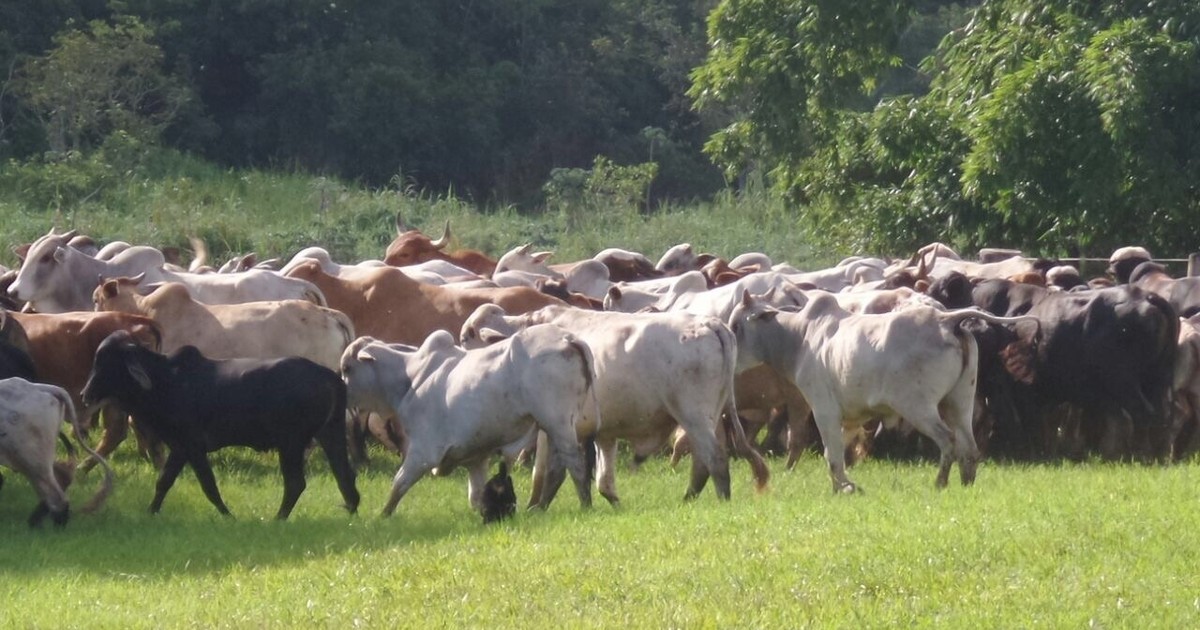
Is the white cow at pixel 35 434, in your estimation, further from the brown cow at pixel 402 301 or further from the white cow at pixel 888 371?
the white cow at pixel 888 371

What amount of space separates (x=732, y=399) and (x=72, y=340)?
4.81 m

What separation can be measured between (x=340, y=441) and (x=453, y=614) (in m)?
3.93

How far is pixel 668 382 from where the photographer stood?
37.4 ft

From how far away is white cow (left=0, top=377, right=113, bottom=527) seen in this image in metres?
10.7

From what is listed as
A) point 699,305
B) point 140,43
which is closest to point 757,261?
point 699,305

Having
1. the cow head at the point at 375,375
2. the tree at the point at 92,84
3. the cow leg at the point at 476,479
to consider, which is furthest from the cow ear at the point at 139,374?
the tree at the point at 92,84

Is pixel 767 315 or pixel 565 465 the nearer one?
pixel 565 465

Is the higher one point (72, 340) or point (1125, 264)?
point (72, 340)

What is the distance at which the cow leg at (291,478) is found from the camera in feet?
37.4

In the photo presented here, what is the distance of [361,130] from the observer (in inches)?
1571

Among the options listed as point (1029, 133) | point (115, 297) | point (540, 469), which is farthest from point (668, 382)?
point (1029, 133)

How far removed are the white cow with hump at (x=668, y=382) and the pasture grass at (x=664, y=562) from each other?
40 centimetres

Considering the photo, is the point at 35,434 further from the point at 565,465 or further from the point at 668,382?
the point at 668,382

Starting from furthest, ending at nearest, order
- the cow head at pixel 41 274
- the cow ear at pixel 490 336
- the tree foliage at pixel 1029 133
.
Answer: the tree foliage at pixel 1029 133 → the cow head at pixel 41 274 → the cow ear at pixel 490 336
